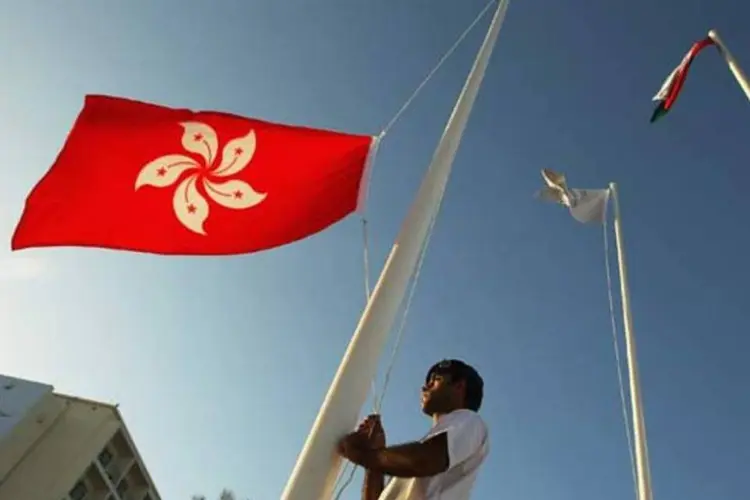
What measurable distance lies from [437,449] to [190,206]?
9.41 feet

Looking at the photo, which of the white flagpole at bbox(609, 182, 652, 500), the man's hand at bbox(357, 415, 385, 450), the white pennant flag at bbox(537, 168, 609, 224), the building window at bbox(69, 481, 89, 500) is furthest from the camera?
the building window at bbox(69, 481, 89, 500)

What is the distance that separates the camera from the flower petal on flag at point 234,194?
18.1 feet

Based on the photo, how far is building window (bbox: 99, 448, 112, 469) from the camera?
1095 inches

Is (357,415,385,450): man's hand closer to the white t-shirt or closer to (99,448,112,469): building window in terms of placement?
the white t-shirt

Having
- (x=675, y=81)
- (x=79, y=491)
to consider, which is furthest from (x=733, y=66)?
(x=79, y=491)

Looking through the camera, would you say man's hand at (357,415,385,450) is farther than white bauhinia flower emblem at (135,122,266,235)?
No

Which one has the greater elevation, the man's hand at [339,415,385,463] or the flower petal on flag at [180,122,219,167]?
the flower petal on flag at [180,122,219,167]

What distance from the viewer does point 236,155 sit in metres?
5.84

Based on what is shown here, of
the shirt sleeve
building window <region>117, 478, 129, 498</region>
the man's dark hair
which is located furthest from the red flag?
building window <region>117, 478, 129, 498</region>

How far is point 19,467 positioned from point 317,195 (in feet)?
81.7

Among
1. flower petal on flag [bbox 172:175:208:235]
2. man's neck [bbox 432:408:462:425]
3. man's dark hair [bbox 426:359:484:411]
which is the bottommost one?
man's neck [bbox 432:408:462:425]

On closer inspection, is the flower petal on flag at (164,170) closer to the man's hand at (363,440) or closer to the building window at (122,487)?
the man's hand at (363,440)

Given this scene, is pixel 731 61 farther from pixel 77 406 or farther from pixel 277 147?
pixel 77 406

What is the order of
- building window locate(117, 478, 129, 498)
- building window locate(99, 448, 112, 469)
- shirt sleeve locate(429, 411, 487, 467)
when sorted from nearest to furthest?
shirt sleeve locate(429, 411, 487, 467) → building window locate(99, 448, 112, 469) → building window locate(117, 478, 129, 498)
